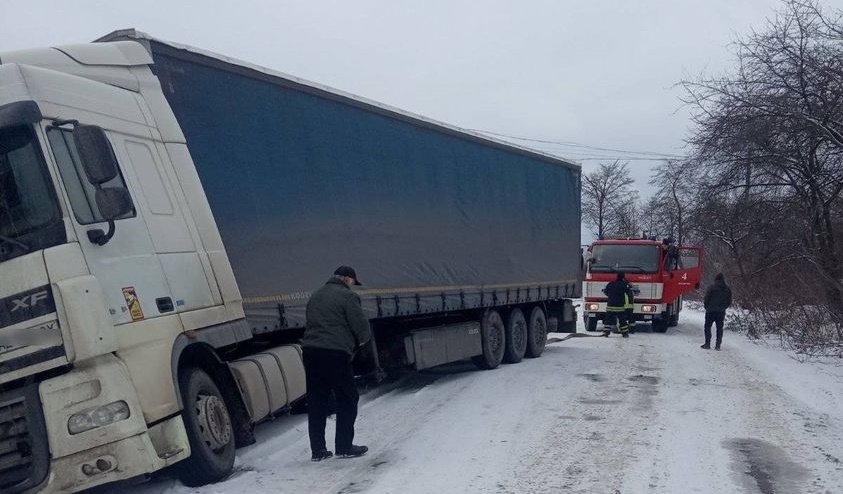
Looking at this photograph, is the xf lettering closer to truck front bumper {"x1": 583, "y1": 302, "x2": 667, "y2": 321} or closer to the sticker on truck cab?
the sticker on truck cab

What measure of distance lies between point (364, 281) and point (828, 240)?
11.8m

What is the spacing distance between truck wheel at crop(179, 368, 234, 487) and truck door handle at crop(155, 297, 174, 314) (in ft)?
1.70

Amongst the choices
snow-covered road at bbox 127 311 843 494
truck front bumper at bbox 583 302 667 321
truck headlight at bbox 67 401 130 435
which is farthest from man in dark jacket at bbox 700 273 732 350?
truck headlight at bbox 67 401 130 435

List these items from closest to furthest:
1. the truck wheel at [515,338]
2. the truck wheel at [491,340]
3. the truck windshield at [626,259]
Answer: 1. the truck wheel at [491,340]
2. the truck wheel at [515,338]
3. the truck windshield at [626,259]

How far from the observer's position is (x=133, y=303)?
5703mm

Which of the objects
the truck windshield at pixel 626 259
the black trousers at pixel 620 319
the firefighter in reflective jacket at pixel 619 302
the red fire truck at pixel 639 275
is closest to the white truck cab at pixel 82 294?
the firefighter in reflective jacket at pixel 619 302

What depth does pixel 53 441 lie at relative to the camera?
5.14 metres

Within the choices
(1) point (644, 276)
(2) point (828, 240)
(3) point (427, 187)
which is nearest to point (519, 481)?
(3) point (427, 187)

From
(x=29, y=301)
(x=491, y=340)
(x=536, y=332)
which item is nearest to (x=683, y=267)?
(x=536, y=332)

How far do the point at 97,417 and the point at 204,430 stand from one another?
122 centimetres

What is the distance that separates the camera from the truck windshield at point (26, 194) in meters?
5.33

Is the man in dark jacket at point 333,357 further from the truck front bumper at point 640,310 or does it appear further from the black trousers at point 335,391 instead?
the truck front bumper at point 640,310

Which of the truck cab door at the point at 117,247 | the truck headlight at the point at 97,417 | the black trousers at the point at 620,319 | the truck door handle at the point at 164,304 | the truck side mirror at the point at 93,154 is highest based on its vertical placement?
the truck side mirror at the point at 93,154

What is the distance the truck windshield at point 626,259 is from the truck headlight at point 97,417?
18763mm
